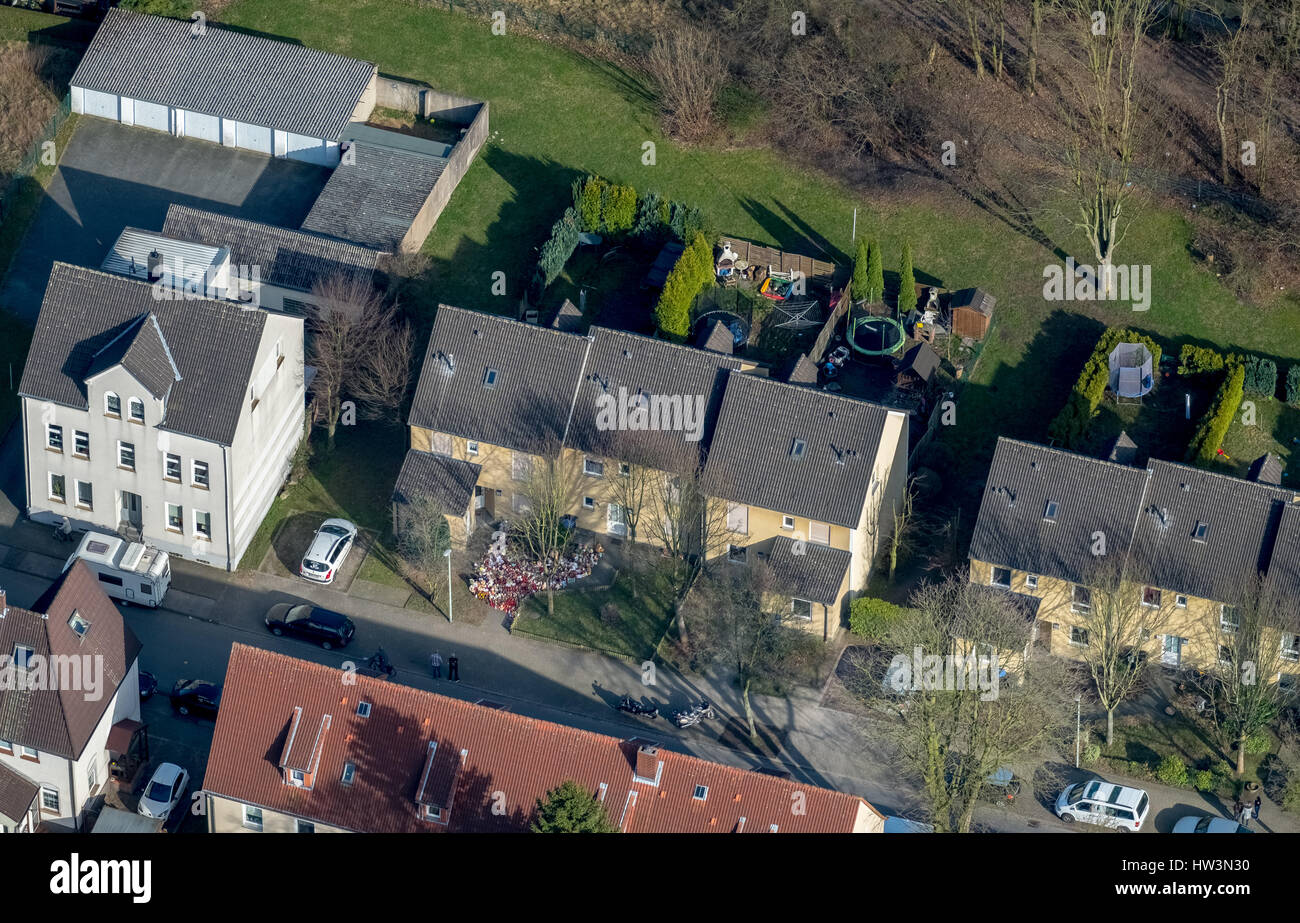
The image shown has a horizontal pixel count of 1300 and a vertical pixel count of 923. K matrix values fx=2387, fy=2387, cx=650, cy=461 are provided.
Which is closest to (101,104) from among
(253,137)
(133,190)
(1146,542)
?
(133,190)

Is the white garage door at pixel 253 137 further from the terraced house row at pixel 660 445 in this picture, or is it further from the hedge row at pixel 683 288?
the hedge row at pixel 683 288

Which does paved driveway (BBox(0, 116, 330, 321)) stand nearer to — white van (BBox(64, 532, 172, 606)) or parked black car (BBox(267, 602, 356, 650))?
white van (BBox(64, 532, 172, 606))

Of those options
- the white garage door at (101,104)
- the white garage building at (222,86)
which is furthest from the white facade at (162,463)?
the white garage door at (101,104)

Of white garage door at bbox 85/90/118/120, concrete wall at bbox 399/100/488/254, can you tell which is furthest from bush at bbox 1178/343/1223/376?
white garage door at bbox 85/90/118/120

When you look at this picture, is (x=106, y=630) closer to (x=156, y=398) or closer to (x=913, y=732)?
(x=156, y=398)

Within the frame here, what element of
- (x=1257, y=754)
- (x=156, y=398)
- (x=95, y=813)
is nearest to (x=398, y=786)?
(x=95, y=813)
